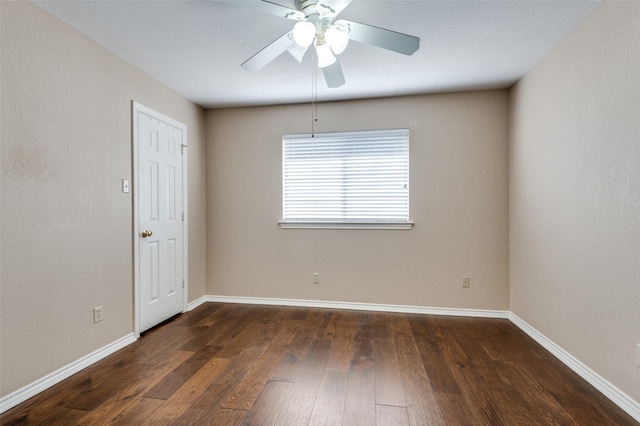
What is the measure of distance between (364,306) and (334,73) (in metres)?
2.58

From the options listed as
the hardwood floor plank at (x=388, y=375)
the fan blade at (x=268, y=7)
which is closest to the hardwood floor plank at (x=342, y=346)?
the hardwood floor plank at (x=388, y=375)

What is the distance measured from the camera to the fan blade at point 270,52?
185cm

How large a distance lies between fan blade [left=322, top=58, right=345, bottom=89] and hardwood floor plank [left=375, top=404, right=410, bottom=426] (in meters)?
2.13

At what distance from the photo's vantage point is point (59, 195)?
2.11 meters

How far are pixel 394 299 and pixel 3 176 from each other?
3437 millimetres

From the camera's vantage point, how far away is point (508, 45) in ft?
7.89

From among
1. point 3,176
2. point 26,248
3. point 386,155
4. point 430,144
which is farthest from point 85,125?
point 430,144

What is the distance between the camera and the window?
353 cm

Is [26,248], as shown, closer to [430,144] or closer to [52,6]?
[52,6]

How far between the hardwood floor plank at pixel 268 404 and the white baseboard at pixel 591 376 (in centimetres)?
197

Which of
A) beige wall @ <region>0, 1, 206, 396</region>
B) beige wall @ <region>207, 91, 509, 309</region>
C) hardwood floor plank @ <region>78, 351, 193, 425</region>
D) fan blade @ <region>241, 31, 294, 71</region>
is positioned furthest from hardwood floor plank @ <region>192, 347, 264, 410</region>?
fan blade @ <region>241, 31, 294, 71</region>

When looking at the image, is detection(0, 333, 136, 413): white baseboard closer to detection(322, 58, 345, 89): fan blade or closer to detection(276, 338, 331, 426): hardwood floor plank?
detection(276, 338, 331, 426): hardwood floor plank

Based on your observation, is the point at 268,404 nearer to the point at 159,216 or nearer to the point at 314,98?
the point at 159,216

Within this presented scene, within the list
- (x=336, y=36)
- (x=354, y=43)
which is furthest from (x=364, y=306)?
(x=336, y=36)
